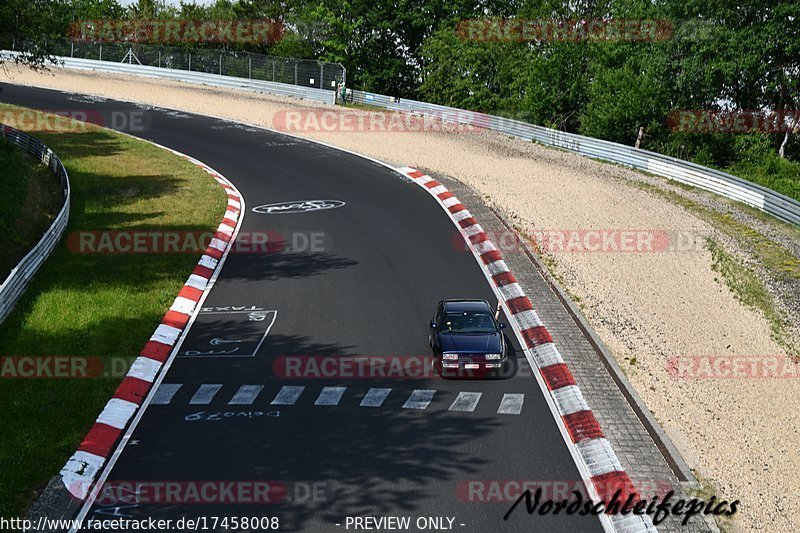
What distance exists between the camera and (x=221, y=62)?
186 feet

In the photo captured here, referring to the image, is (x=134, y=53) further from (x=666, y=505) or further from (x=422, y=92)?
(x=666, y=505)

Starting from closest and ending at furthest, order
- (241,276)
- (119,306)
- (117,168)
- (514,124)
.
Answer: (119,306) < (241,276) < (117,168) < (514,124)

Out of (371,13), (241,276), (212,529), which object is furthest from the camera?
(371,13)

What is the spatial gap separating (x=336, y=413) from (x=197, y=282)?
26.1 ft

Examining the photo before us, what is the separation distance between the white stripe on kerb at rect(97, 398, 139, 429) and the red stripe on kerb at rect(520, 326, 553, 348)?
8.33 metres

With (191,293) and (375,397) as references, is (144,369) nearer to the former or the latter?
(191,293)

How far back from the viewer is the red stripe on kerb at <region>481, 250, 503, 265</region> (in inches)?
902

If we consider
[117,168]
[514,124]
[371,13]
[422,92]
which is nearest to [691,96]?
[514,124]

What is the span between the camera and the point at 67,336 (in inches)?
664

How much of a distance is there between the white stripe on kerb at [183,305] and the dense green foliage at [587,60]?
48.8ft

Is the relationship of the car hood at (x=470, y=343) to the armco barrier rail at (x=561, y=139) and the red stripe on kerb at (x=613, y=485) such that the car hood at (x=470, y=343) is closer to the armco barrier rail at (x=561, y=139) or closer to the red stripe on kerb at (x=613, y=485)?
the red stripe on kerb at (x=613, y=485)

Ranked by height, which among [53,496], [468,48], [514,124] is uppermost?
[468,48]

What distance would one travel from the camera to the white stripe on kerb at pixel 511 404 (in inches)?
572

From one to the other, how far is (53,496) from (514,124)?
35.1m
